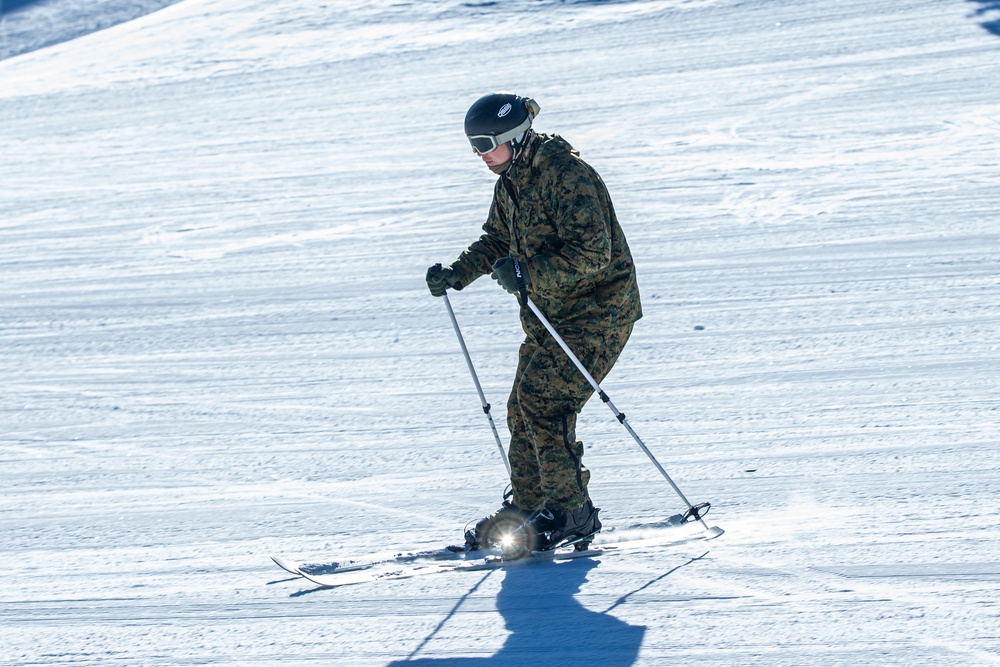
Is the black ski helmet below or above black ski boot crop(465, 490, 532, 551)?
above

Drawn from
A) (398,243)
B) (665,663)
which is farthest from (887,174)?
(665,663)

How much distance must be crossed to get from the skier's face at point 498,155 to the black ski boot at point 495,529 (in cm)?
137

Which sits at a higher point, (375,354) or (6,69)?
(6,69)

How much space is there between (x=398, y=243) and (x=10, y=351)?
2802mm

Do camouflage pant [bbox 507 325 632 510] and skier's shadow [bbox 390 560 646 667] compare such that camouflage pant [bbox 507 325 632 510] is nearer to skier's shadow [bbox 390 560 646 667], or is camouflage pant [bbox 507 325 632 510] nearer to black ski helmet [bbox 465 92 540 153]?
skier's shadow [bbox 390 560 646 667]

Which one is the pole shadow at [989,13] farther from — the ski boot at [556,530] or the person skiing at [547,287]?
the ski boot at [556,530]

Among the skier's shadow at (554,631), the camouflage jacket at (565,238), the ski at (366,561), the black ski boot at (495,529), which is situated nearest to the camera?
the skier's shadow at (554,631)

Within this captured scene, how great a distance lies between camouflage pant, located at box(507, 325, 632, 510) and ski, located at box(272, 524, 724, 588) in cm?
19

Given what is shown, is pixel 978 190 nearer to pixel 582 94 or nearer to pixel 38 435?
pixel 582 94

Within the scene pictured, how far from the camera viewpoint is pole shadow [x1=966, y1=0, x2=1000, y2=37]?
1177 cm

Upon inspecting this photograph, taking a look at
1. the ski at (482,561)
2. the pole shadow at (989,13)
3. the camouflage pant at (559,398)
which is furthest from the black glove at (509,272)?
the pole shadow at (989,13)

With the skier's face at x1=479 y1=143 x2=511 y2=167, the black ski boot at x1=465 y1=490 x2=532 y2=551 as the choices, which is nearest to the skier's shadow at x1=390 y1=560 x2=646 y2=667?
the black ski boot at x1=465 y1=490 x2=532 y2=551

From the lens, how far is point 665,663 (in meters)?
3.37

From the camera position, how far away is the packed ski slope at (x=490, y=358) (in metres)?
3.77
